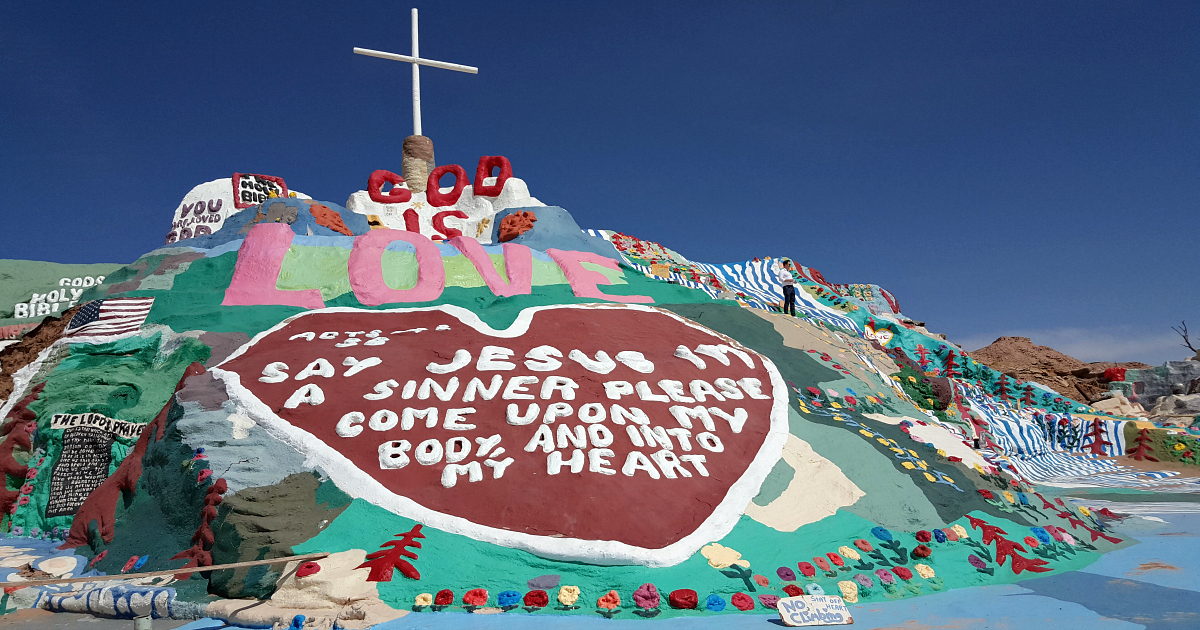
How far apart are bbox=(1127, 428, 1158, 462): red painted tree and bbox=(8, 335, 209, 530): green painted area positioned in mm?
17550

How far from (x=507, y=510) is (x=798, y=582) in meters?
2.31

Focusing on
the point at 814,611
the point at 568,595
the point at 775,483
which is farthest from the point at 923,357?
the point at 568,595

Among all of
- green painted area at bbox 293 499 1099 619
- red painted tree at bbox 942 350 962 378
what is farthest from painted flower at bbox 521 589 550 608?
red painted tree at bbox 942 350 962 378

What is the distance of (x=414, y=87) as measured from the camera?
17.2 m

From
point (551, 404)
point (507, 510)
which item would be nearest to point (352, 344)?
point (551, 404)

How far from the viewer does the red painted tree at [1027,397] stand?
57.8ft

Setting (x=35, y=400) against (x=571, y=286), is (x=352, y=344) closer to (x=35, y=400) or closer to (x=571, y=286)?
(x=571, y=286)

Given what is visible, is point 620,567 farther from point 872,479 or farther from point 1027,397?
point 1027,397

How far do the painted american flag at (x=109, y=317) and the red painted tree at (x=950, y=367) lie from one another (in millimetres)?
17295

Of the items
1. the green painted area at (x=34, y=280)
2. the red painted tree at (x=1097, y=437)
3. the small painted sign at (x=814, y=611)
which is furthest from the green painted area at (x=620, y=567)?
the red painted tree at (x=1097, y=437)

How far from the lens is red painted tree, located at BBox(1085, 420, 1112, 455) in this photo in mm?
15812

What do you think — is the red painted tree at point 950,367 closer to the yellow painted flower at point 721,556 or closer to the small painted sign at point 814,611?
the yellow painted flower at point 721,556

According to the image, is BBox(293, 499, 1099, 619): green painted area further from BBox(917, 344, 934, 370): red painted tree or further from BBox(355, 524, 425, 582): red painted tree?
BBox(917, 344, 934, 370): red painted tree

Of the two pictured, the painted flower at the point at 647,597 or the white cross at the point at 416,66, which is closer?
the painted flower at the point at 647,597
